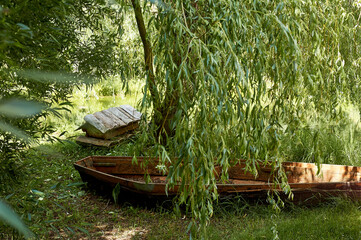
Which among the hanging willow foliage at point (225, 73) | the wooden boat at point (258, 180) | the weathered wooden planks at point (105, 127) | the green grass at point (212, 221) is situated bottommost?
the green grass at point (212, 221)

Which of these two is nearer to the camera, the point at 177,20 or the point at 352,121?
the point at 177,20

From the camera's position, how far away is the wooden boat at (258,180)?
379 centimetres

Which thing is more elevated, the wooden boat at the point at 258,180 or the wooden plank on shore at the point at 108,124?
the wooden plank on shore at the point at 108,124

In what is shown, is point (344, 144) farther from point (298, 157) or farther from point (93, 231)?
point (93, 231)

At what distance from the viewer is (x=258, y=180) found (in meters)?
4.56

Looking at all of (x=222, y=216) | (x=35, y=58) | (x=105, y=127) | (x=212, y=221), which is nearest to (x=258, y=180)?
(x=222, y=216)

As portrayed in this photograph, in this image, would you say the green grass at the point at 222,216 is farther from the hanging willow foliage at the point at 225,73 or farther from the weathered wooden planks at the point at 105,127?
the weathered wooden planks at the point at 105,127

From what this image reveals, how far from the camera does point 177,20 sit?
2.21m

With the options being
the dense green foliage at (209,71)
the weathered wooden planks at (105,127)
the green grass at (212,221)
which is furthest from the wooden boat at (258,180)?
the weathered wooden planks at (105,127)

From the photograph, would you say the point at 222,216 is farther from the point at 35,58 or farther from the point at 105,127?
the point at 105,127

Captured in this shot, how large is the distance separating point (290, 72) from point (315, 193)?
1805mm

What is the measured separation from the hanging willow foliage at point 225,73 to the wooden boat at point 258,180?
102 cm

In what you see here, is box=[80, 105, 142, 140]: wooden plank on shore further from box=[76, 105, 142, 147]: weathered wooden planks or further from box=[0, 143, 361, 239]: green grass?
box=[0, 143, 361, 239]: green grass

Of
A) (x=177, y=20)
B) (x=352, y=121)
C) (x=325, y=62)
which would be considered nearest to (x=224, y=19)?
(x=177, y=20)
